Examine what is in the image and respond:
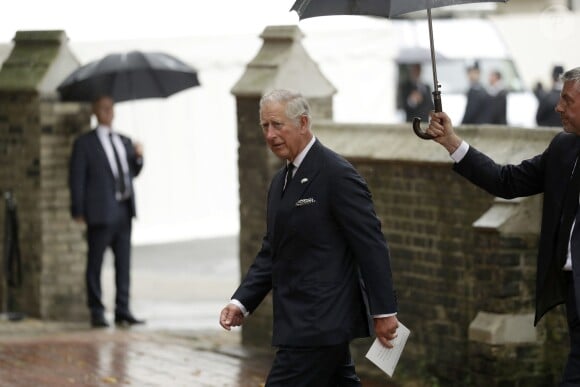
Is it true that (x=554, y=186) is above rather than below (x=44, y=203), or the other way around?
above

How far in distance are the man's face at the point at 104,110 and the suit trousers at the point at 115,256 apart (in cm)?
70

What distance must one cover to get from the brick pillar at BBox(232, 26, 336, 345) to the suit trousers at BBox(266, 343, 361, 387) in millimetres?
4852

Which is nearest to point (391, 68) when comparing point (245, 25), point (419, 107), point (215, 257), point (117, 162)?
point (419, 107)

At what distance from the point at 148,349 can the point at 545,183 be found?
5.02m

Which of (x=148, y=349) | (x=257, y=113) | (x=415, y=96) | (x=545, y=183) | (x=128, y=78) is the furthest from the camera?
(x=415, y=96)

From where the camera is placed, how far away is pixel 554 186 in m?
6.38

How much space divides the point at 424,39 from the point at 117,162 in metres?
18.2

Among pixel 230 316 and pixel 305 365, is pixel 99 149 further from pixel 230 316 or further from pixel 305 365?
pixel 305 365

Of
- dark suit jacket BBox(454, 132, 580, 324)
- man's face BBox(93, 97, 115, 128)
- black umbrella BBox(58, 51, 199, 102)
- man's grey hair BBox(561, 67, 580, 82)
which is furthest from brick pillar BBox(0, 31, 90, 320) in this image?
man's grey hair BBox(561, 67, 580, 82)

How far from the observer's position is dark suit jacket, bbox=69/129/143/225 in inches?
483

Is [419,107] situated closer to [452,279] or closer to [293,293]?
[452,279]

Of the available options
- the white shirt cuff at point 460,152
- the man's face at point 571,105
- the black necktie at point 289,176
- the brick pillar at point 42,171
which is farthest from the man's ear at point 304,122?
the brick pillar at point 42,171

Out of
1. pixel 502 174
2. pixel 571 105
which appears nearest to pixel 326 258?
pixel 502 174

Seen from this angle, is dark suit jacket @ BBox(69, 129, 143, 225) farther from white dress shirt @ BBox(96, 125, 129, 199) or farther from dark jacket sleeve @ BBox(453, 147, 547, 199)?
dark jacket sleeve @ BBox(453, 147, 547, 199)
